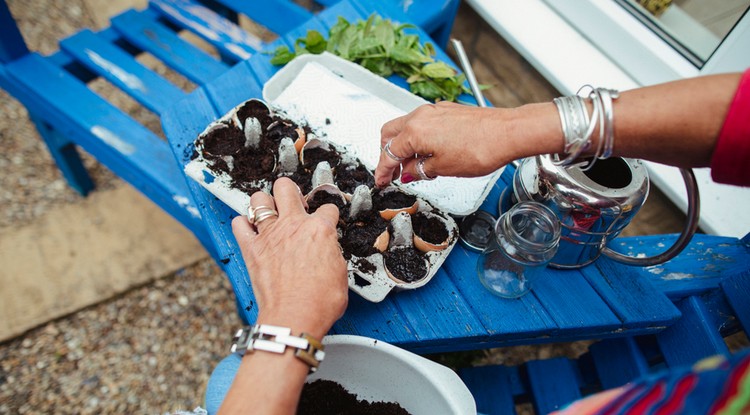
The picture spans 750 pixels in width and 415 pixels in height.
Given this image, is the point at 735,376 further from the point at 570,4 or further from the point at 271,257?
the point at 570,4

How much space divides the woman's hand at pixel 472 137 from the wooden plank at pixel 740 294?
0.80 meters

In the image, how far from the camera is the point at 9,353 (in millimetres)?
1991

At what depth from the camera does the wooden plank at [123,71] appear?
1.92 metres

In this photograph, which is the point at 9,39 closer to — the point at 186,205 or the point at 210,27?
the point at 210,27

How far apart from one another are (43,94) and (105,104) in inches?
8.5

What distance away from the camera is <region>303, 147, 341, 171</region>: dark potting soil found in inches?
51.8

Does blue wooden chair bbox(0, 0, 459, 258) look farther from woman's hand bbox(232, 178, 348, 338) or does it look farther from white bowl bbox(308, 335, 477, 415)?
white bowl bbox(308, 335, 477, 415)

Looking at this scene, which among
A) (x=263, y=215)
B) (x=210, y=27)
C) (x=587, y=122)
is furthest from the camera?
(x=210, y=27)

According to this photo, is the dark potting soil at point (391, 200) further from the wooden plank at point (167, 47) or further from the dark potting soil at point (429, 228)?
the wooden plank at point (167, 47)

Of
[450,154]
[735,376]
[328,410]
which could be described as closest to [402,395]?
[328,410]

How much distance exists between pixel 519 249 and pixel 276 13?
1634mm

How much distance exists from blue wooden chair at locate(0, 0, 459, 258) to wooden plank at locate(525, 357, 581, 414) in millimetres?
1165

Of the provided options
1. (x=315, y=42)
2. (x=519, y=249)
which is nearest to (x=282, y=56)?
(x=315, y=42)

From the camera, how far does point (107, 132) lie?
5.97 feet
